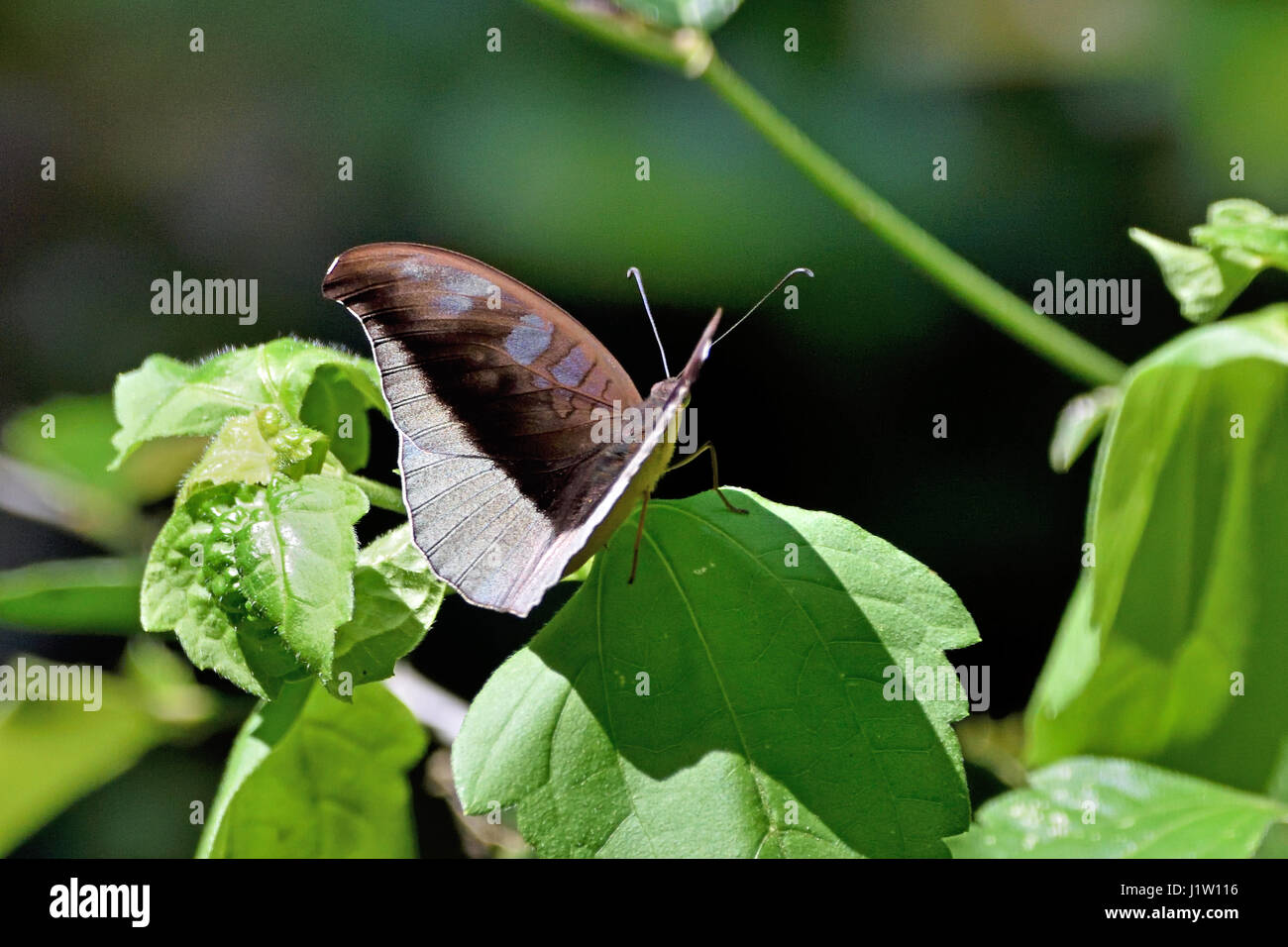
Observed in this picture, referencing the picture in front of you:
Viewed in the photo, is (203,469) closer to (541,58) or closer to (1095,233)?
(541,58)

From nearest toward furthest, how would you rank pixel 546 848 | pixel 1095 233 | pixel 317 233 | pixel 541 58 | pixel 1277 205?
pixel 546 848
pixel 1277 205
pixel 1095 233
pixel 541 58
pixel 317 233

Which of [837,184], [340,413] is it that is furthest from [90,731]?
[837,184]

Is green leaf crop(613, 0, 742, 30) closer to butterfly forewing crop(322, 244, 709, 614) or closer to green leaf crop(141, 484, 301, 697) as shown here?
butterfly forewing crop(322, 244, 709, 614)

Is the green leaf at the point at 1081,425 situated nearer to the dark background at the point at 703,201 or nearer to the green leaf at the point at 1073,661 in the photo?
the green leaf at the point at 1073,661

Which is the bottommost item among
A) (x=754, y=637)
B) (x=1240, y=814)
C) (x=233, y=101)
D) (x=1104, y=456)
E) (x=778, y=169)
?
(x=1240, y=814)

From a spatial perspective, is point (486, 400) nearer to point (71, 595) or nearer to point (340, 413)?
point (340, 413)

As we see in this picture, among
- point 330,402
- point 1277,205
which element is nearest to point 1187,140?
point 1277,205
